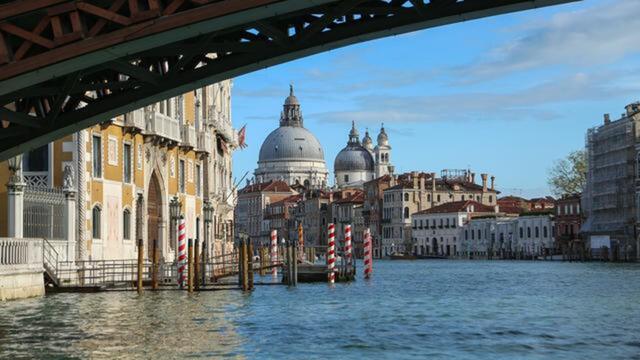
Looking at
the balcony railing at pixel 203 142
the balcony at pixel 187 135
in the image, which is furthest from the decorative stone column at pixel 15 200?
the balcony railing at pixel 203 142

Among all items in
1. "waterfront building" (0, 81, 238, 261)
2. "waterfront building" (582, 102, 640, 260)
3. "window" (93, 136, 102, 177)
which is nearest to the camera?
"waterfront building" (0, 81, 238, 261)

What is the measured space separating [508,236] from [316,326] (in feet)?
443

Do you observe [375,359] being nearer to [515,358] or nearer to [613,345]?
[515,358]

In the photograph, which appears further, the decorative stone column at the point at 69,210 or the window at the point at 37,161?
the window at the point at 37,161

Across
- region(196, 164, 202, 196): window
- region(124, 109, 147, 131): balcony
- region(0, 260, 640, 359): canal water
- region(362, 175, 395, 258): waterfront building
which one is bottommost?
region(0, 260, 640, 359): canal water

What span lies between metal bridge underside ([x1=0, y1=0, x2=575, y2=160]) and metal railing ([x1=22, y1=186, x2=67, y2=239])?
16159 millimetres

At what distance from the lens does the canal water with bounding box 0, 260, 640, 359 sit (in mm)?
20953

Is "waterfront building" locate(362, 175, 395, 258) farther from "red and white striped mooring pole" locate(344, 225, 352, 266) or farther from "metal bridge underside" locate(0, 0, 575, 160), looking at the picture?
"metal bridge underside" locate(0, 0, 575, 160)

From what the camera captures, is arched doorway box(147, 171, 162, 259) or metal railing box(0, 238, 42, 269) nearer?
metal railing box(0, 238, 42, 269)

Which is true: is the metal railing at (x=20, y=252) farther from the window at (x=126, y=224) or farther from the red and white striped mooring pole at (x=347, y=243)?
the red and white striped mooring pole at (x=347, y=243)

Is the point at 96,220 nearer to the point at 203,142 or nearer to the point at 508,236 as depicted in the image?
the point at 203,142

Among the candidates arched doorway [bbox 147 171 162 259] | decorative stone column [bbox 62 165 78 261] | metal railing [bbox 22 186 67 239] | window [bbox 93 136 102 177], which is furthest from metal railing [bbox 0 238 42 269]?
arched doorway [bbox 147 171 162 259]

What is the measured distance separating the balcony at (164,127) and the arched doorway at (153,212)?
1649mm

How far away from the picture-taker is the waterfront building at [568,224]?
13550cm
